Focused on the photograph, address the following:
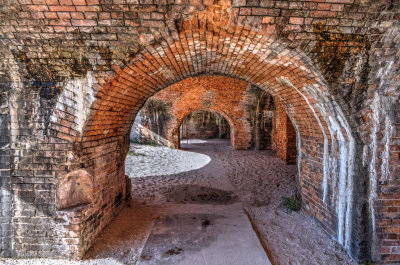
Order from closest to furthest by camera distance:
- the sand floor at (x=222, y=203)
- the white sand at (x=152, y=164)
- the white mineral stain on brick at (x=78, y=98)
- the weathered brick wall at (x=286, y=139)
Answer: the white mineral stain on brick at (x=78, y=98) < the sand floor at (x=222, y=203) < the white sand at (x=152, y=164) < the weathered brick wall at (x=286, y=139)

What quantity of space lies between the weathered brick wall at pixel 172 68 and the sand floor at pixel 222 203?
299 millimetres

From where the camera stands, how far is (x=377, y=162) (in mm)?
2736

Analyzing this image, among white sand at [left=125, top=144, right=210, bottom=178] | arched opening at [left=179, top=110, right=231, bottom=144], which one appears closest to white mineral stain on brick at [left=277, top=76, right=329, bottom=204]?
white sand at [left=125, top=144, right=210, bottom=178]

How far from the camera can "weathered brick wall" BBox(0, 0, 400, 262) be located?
2.26m

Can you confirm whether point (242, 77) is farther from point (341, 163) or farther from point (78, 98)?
point (78, 98)

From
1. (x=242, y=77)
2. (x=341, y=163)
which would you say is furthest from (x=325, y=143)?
(x=242, y=77)

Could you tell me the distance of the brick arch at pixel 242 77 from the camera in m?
2.55

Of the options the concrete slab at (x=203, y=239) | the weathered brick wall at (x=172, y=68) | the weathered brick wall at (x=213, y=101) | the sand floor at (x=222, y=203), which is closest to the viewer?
the weathered brick wall at (x=172, y=68)

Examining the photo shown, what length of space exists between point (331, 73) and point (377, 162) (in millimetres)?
Answer: 1288

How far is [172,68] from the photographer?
3469mm

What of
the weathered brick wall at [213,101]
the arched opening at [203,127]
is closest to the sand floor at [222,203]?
the weathered brick wall at [213,101]

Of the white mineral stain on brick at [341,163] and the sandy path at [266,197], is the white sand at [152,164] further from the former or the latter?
the white mineral stain on brick at [341,163]

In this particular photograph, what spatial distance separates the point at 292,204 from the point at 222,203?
1.47 m

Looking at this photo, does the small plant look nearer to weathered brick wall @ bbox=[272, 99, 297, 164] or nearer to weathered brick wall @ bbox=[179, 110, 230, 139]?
weathered brick wall @ bbox=[272, 99, 297, 164]
